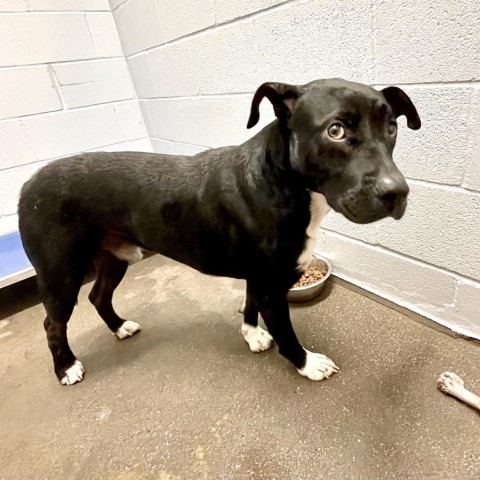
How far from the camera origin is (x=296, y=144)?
3.35 feet

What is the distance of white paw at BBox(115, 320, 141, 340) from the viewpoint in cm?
185

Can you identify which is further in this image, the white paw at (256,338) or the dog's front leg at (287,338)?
the white paw at (256,338)

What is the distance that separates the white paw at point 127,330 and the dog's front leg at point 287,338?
0.80m

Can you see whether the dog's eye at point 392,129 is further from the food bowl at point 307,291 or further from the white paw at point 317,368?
the food bowl at point 307,291

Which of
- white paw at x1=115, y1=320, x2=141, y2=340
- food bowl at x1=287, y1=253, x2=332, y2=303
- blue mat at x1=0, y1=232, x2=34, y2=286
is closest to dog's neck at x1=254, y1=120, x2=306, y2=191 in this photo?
food bowl at x1=287, y1=253, x2=332, y2=303

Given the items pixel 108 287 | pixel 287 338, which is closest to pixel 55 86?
pixel 108 287

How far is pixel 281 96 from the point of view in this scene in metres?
1.01

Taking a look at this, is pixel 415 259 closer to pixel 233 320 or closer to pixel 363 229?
pixel 363 229

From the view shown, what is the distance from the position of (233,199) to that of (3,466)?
1247 millimetres

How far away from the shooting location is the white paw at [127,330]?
185 centimetres

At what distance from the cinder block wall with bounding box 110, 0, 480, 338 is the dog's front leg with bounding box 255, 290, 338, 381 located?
554mm

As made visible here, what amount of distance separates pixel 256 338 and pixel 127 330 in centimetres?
67

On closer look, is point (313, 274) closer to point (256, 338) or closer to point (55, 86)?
point (256, 338)

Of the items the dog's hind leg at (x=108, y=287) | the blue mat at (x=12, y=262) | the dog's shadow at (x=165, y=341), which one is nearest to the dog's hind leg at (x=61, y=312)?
the dog's shadow at (x=165, y=341)
